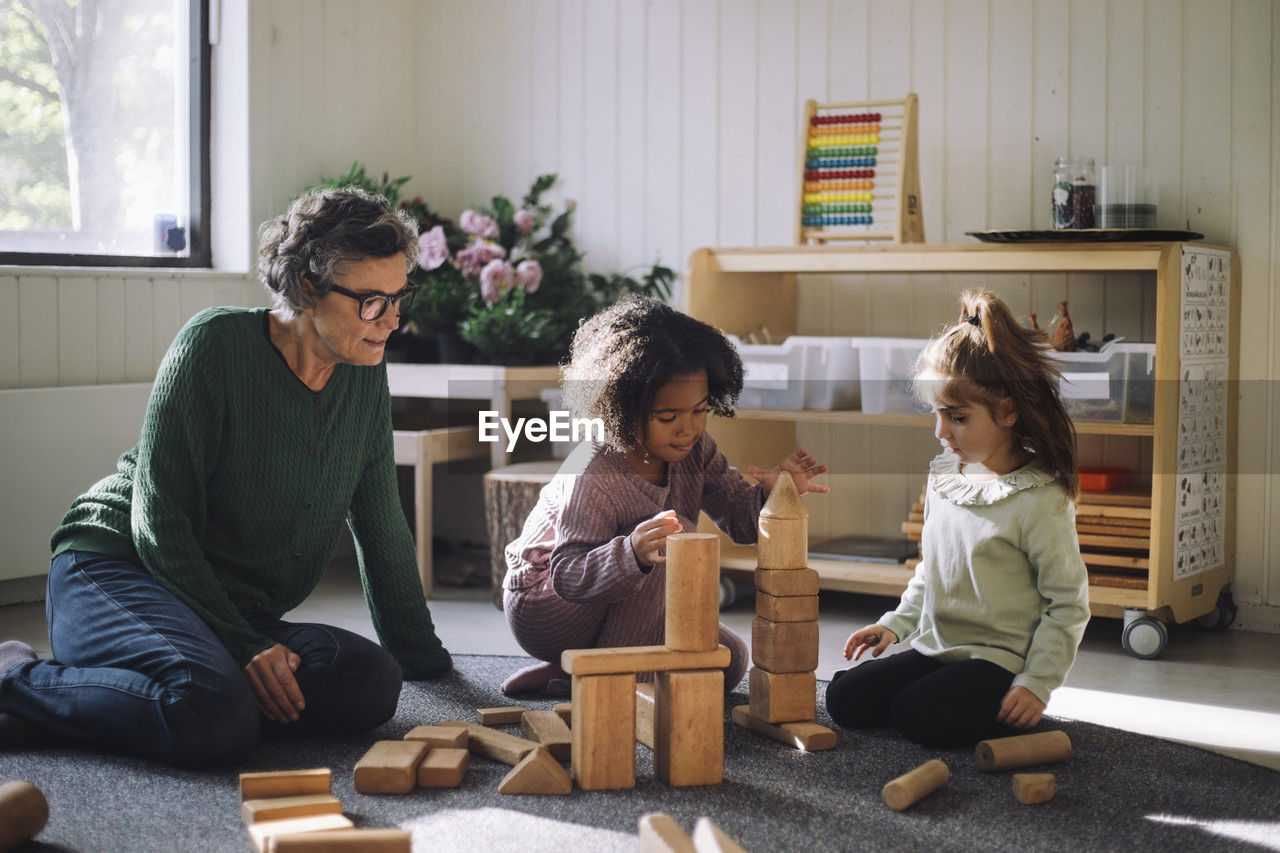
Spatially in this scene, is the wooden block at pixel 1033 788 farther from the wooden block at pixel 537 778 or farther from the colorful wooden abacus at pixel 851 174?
the colorful wooden abacus at pixel 851 174

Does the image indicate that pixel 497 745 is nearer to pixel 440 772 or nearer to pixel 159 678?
pixel 440 772

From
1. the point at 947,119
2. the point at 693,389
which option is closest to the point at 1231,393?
the point at 947,119

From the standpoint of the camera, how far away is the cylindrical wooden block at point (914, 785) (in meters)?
1.74

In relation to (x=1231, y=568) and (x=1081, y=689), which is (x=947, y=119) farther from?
(x=1081, y=689)

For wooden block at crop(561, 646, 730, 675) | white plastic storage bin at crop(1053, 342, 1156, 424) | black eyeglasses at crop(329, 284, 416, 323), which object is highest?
black eyeglasses at crop(329, 284, 416, 323)

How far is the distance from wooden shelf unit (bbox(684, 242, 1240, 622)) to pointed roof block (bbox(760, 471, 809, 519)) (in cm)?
108

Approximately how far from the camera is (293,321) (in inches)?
84.3

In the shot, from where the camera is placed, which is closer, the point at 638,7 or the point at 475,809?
the point at 475,809

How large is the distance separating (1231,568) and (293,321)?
7.11 feet

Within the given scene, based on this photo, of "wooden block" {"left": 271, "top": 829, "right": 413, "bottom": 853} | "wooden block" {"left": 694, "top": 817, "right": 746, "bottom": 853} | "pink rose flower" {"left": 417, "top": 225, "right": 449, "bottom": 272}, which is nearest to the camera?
"wooden block" {"left": 694, "top": 817, "right": 746, "bottom": 853}

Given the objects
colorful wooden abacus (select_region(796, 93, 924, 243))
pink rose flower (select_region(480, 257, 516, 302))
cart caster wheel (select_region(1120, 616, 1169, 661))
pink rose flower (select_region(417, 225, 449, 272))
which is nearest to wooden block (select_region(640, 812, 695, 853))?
cart caster wheel (select_region(1120, 616, 1169, 661))

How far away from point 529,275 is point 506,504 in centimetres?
67

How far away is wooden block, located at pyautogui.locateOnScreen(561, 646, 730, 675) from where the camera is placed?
176cm

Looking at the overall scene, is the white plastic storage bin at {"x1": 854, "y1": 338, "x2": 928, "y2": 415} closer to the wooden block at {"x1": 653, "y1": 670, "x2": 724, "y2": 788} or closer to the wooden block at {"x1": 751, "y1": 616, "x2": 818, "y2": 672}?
the wooden block at {"x1": 751, "y1": 616, "x2": 818, "y2": 672}
